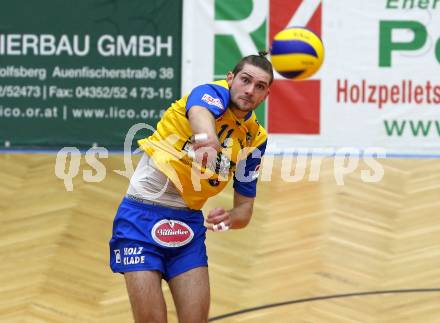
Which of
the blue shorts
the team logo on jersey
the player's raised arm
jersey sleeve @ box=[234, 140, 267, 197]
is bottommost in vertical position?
the blue shorts

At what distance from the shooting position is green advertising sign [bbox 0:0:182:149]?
14078 mm

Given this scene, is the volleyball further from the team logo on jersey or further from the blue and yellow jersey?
the team logo on jersey

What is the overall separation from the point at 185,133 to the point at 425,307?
3416mm

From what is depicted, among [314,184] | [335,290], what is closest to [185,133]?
[335,290]

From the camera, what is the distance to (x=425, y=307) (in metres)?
8.75

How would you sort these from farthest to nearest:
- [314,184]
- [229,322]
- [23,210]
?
[314,184]
[23,210]
[229,322]

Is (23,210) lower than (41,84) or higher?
lower

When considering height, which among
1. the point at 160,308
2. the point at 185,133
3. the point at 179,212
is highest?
the point at 185,133

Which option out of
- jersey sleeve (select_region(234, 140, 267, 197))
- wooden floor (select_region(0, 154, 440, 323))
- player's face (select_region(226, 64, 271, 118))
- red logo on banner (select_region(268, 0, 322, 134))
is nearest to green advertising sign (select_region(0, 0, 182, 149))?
wooden floor (select_region(0, 154, 440, 323))

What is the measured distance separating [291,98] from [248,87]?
7.65 meters

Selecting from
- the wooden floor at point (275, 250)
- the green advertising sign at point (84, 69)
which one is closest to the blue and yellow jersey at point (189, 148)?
the wooden floor at point (275, 250)

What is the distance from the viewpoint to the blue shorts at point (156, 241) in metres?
6.46

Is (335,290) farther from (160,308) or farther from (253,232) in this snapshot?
(160,308)

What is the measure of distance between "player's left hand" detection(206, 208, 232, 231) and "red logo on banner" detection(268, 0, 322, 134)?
7479 millimetres
